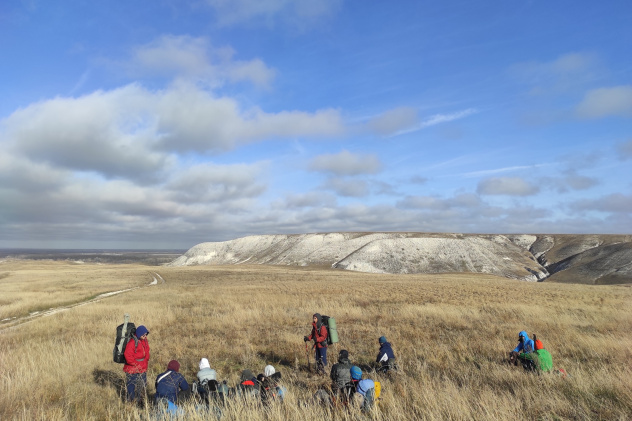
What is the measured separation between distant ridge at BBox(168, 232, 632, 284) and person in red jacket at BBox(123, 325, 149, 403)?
7395cm

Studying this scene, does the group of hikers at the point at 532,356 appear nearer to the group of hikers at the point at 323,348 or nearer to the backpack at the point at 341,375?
the group of hikers at the point at 323,348

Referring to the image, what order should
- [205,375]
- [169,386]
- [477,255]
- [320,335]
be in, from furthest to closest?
1. [477,255]
2. [320,335]
3. [205,375]
4. [169,386]

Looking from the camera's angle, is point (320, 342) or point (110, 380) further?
point (320, 342)

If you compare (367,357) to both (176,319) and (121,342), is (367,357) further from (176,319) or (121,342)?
(176,319)

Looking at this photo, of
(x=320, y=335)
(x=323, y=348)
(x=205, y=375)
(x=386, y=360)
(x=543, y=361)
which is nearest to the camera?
(x=205, y=375)

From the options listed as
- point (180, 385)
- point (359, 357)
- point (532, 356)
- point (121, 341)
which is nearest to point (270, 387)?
point (180, 385)

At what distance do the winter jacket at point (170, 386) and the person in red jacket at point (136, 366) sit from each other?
904 mm

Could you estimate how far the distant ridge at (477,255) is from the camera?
6871 centimetres

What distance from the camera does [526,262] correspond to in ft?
287

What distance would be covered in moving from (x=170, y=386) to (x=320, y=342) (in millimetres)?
3858

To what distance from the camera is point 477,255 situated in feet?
288

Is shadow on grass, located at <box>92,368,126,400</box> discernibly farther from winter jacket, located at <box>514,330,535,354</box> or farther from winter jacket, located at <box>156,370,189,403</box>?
winter jacket, located at <box>514,330,535,354</box>

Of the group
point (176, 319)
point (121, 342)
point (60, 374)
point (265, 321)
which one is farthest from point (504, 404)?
point (176, 319)

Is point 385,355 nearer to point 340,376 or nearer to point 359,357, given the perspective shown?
point 359,357
